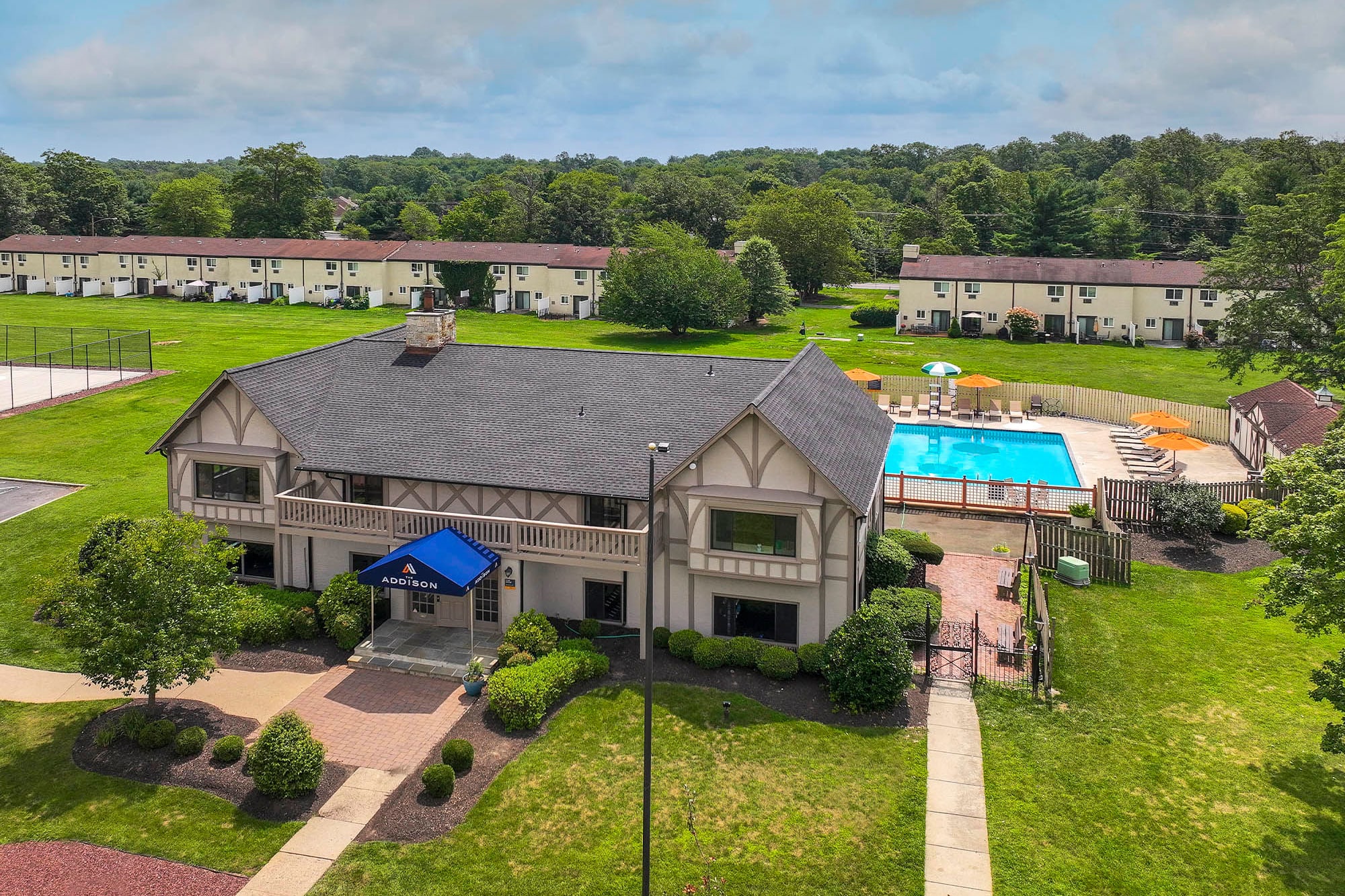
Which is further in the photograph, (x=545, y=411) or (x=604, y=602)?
(x=545, y=411)

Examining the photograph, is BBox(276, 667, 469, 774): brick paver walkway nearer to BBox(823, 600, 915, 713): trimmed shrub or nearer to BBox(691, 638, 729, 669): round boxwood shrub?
BBox(691, 638, 729, 669): round boxwood shrub

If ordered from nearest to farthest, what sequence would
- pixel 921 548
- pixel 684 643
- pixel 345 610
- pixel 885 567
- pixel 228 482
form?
pixel 684 643 < pixel 345 610 < pixel 885 567 < pixel 228 482 < pixel 921 548

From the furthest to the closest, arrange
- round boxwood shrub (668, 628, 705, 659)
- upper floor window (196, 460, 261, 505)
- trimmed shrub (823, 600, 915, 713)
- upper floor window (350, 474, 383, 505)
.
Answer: upper floor window (196, 460, 261, 505)
upper floor window (350, 474, 383, 505)
round boxwood shrub (668, 628, 705, 659)
trimmed shrub (823, 600, 915, 713)

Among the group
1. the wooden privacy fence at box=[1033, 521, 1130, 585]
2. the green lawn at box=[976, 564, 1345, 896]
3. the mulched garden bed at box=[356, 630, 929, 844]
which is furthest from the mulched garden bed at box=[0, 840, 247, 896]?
the wooden privacy fence at box=[1033, 521, 1130, 585]

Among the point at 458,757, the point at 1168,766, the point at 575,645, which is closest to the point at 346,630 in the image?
the point at 575,645

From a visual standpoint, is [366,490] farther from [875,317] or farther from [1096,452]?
[875,317]

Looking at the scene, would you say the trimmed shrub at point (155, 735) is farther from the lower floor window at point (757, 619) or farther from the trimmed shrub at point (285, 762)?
the lower floor window at point (757, 619)

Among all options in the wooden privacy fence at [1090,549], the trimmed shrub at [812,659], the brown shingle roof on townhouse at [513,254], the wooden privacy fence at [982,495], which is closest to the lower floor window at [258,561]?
the trimmed shrub at [812,659]
